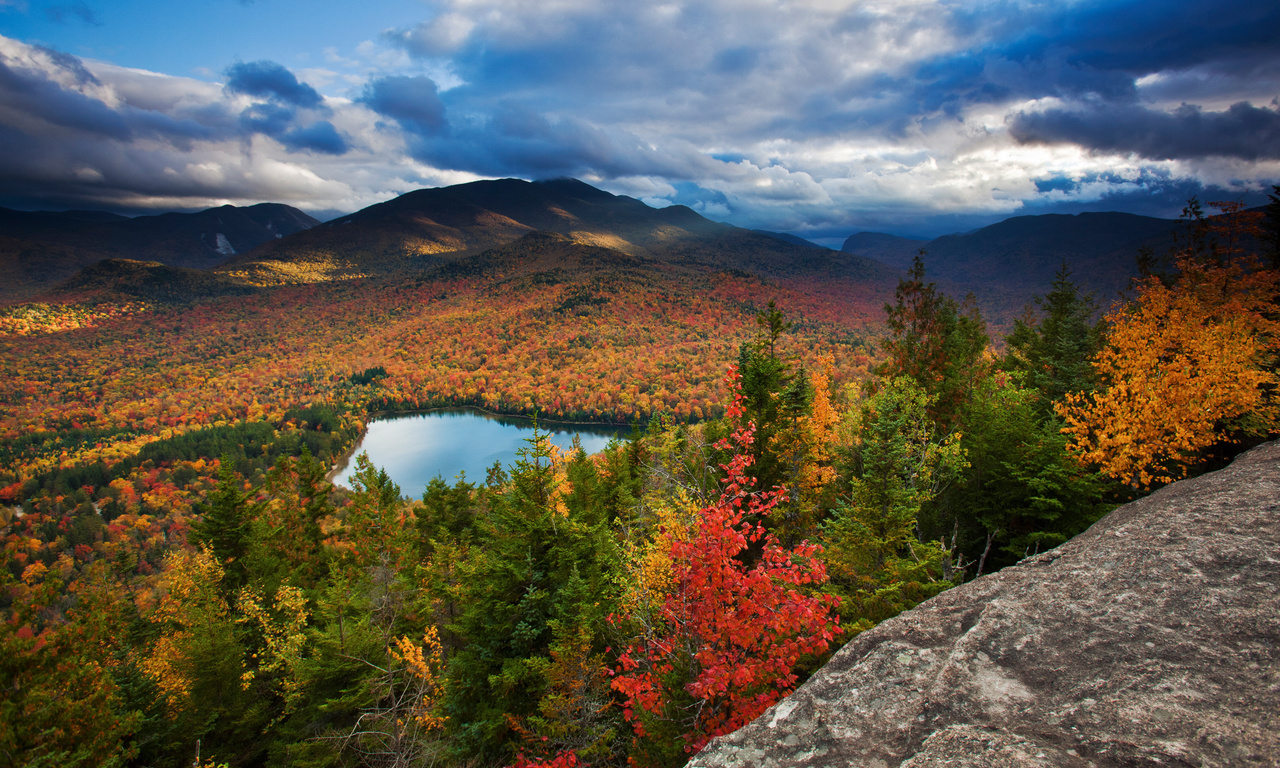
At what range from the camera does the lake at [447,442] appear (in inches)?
4304

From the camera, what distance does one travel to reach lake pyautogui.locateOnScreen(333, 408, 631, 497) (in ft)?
359

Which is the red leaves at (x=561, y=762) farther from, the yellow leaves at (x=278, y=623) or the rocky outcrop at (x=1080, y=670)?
the yellow leaves at (x=278, y=623)

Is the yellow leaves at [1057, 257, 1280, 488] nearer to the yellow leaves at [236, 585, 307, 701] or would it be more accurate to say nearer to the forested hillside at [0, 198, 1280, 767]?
the forested hillside at [0, 198, 1280, 767]

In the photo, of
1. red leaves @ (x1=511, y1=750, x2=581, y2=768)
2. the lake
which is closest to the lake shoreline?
the lake

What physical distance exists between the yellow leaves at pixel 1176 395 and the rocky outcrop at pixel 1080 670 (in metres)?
6.95

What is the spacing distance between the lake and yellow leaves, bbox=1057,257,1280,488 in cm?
9008

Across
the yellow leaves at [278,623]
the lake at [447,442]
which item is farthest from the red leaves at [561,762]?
the lake at [447,442]

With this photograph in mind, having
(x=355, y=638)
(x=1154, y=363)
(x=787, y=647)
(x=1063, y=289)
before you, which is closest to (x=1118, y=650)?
(x=787, y=647)

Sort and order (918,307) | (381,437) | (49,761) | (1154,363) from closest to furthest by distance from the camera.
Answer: (49,761), (1154,363), (918,307), (381,437)

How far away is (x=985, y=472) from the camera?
15.3 meters

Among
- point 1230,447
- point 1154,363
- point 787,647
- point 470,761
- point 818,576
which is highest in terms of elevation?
point 1154,363

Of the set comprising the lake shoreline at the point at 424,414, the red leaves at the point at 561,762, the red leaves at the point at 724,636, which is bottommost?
the lake shoreline at the point at 424,414

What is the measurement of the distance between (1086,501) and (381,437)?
6482 inches

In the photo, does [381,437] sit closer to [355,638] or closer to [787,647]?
[355,638]
